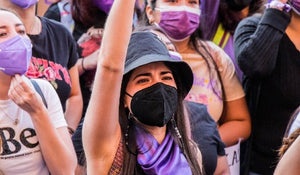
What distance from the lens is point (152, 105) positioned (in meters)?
2.47

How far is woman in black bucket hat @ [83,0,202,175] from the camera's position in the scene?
2.21 metres

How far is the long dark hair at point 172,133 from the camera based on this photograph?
7.88 feet

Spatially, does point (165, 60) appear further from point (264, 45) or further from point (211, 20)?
point (211, 20)

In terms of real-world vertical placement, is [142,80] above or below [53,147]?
above

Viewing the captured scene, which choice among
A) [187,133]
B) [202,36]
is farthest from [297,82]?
[187,133]

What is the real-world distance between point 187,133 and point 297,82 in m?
1.05

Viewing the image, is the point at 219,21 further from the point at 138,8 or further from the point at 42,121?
the point at 42,121

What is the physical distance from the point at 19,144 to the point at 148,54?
2.29 feet

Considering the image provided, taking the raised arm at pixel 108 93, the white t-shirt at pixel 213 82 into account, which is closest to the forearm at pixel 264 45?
the white t-shirt at pixel 213 82

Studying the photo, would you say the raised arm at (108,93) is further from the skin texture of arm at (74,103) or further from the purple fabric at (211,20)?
the purple fabric at (211,20)

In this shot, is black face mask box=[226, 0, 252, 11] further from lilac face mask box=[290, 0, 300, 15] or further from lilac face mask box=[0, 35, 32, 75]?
lilac face mask box=[0, 35, 32, 75]

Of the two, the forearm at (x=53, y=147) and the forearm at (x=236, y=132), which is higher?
the forearm at (x=53, y=147)

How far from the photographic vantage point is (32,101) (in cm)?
273

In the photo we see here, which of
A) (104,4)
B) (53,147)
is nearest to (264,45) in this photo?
(104,4)
